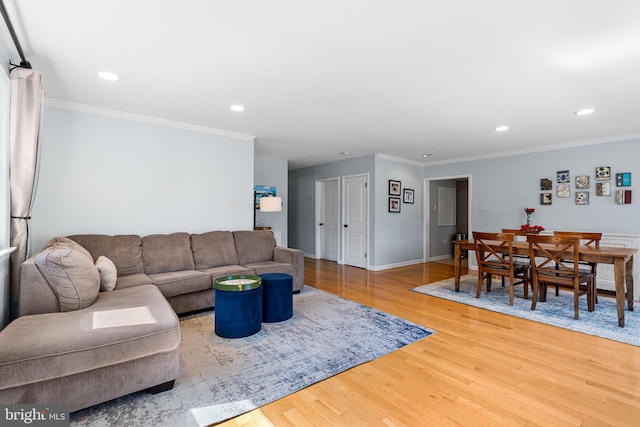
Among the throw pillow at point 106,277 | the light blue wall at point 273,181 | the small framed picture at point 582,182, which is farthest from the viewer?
the light blue wall at point 273,181

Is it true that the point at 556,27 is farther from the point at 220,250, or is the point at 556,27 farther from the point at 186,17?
the point at 220,250

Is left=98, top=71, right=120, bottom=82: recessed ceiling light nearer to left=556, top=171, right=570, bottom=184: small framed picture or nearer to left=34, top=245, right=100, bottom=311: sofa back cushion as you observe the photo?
left=34, top=245, right=100, bottom=311: sofa back cushion

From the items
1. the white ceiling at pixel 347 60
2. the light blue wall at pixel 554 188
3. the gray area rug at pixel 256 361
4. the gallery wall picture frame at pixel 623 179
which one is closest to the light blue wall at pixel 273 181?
the white ceiling at pixel 347 60

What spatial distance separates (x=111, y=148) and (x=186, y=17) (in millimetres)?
2448

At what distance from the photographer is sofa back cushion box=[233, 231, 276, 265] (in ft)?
13.9

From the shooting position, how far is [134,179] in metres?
3.72

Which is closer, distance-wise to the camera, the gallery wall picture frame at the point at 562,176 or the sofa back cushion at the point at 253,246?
the sofa back cushion at the point at 253,246

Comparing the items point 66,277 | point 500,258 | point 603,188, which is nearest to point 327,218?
point 500,258

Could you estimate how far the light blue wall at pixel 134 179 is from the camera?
10.7 feet

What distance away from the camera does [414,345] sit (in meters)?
2.67

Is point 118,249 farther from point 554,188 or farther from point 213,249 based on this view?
point 554,188

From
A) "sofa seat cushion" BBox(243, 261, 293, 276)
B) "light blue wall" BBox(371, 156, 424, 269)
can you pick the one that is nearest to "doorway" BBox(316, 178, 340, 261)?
"light blue wall" BBox(371, 156, 424, 269)

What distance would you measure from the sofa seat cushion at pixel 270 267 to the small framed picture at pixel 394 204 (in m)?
2.92

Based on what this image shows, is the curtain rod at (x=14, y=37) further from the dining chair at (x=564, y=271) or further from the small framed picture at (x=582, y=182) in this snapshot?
the small framed picture at (x=582, y=182)
